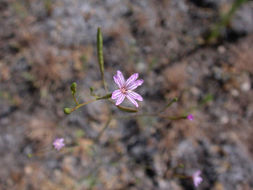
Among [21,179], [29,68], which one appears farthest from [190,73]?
[21,179]

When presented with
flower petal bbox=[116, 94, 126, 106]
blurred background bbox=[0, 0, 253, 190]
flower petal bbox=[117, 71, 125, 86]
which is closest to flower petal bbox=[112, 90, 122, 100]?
flower petal bbox=[116, 94, 126, 106]

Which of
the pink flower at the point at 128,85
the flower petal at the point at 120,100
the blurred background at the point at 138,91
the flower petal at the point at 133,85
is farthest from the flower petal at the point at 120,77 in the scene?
the blurred background at the point at 138,91

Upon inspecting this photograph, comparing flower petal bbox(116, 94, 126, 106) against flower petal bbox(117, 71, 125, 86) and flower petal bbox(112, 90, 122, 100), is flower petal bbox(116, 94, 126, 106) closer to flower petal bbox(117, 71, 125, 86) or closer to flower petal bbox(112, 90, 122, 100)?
flower petal bbox(112, 90, 122, 100)

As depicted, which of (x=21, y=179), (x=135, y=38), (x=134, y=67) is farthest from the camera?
(x=135, y=38)

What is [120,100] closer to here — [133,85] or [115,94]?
[115,94]

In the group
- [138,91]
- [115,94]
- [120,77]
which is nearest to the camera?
[115,94]

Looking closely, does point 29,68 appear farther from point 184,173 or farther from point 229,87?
point 229,87

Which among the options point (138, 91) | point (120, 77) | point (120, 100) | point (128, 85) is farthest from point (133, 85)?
point (138, 91)

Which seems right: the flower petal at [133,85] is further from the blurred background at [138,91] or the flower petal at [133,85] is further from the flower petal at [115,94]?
the blurred background at [138,91]
